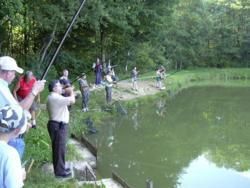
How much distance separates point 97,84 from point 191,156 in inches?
356

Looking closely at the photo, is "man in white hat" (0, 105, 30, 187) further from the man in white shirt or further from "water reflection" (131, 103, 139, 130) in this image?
"water reflection" (131, 103, 139, 130)

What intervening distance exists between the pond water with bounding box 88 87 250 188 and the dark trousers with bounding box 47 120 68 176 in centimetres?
304

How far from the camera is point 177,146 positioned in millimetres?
13758

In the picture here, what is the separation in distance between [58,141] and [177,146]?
7311 mm

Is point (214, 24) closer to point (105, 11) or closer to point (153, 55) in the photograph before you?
point (153, 55)

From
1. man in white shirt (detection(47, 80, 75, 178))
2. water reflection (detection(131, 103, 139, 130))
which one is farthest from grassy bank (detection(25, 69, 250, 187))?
water reflection (detection(131, 103, 139, 130))

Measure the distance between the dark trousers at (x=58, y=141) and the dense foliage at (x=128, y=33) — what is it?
6.32 m

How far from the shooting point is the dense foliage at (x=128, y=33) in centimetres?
1727

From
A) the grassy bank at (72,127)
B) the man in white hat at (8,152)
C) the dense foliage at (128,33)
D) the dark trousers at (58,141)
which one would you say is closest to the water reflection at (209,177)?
the grassy bank at (72,127)

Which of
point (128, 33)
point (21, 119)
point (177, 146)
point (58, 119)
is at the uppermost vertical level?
point (128, 33)

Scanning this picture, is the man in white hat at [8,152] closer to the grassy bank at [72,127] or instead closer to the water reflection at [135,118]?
the grassy bank at [72,127]

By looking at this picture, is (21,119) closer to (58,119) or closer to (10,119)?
(10,119)

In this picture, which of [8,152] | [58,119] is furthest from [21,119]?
[58,119]

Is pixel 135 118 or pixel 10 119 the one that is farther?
pixel 135 118
